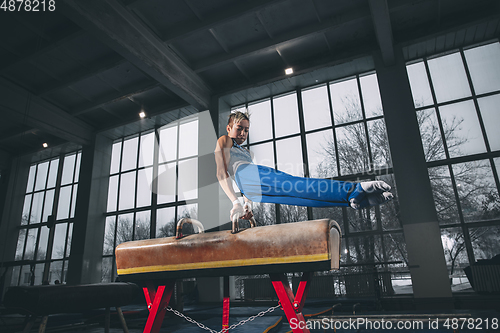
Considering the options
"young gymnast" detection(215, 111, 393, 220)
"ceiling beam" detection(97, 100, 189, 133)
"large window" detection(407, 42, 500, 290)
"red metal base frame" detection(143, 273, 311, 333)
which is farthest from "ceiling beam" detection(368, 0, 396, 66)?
"red metal base frame" detection(143, 273, 311, 333)

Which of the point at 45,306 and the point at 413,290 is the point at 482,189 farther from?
the point at 45,306

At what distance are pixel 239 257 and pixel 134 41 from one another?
244 inches

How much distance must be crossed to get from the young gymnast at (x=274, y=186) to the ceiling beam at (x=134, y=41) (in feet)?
15.7

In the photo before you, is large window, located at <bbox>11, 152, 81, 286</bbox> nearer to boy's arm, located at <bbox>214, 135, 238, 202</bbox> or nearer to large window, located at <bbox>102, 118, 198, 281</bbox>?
large window, located at <bbox>102, 118, 198, 281</bbox>

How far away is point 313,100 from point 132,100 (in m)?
5.70

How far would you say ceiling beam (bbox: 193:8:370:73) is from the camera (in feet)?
22.0

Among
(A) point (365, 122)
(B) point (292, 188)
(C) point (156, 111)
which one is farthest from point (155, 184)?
(B) point (292, 188)

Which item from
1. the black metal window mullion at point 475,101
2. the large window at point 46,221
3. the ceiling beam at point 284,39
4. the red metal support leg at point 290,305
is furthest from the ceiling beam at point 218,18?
the large window at point 46,221

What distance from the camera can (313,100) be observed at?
8711 millimetres

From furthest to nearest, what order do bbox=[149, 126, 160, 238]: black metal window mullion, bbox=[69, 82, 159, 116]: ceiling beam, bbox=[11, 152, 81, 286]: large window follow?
bbox=[11, 152, 81, 286]: large window
bbox=[149, 126, 160, 238]: black metal window mullion
bbox=[69, 82, 159, 116]: ceiling beam

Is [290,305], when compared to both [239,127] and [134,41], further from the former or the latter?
[134,41]

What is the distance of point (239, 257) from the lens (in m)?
1.92

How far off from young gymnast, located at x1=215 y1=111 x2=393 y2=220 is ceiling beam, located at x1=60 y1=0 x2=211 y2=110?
15.7ft

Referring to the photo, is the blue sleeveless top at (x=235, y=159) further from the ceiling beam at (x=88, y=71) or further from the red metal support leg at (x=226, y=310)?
the ceiling beam at (x=88, y=71)
